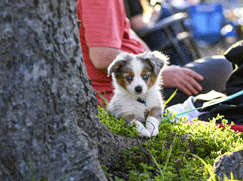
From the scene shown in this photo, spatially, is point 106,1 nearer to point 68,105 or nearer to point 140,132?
point 140,132

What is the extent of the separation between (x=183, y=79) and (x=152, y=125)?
64.4 inches

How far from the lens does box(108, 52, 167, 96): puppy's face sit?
2.58m

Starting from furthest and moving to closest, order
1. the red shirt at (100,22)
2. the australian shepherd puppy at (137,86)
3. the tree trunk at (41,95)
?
1. the red shirt at (100,22)
2. the australian shepherd puppy at (137,86)
3. the tree trunk at (41,95)

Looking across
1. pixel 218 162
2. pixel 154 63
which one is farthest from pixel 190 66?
pixel 218 162

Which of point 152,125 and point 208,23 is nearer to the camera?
point 152,125

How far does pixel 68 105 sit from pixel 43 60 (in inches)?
9.7

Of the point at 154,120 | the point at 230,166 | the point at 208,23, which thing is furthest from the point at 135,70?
the point at 208,23

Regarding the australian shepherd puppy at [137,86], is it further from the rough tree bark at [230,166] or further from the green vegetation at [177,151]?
the rough tree bark at [230,166]

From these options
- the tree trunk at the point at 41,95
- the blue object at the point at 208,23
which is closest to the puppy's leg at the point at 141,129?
the tree trunk at the point at 41,95

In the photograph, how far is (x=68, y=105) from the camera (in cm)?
148

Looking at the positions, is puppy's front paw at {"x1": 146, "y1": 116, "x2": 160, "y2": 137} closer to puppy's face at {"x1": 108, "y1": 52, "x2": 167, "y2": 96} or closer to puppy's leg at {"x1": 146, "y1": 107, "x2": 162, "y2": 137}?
puppy's leg at {"x1": 146, "y1": 107, "x2": 162, "y2": 137}

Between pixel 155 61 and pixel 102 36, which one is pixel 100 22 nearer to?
pixel 102 36

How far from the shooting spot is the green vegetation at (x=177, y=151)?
1671 mm

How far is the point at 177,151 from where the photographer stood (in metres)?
1.95
